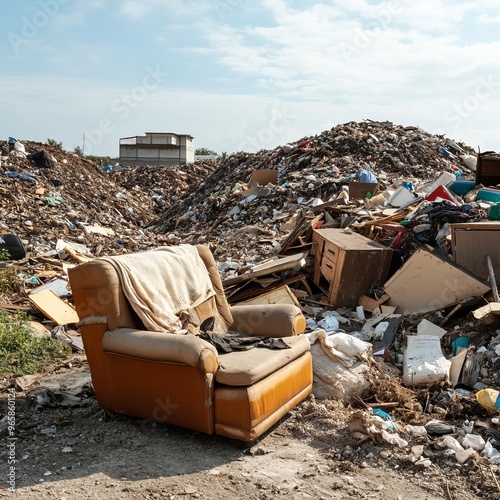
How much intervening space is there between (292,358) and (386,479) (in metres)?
1.00

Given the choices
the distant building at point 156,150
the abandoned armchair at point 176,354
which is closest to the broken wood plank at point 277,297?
the abandoned armchair at point 176,354

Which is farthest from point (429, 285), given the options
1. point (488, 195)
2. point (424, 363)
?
point (488, 195)

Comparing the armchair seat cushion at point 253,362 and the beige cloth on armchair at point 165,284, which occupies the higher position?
the beige cloth on armchair at point 165,284

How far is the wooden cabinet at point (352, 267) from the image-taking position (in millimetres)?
6590

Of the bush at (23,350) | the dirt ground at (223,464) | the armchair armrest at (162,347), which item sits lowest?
the dirt ground at (223,464)

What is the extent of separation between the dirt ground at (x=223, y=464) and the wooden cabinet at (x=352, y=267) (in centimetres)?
270

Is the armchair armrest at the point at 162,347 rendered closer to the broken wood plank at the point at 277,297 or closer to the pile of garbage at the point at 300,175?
the broken wood plank at the point at 277,297

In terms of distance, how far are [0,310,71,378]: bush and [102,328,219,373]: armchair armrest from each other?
158 centimetres

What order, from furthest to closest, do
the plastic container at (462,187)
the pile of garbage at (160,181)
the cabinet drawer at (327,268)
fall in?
the pile of garbage at (160,181) < the plastic container at (462,187) < the cabinet drawer at (327,268)

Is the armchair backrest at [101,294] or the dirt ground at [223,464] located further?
the armchair backrest at [101,294]

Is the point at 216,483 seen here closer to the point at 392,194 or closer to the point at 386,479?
the point at 386,479

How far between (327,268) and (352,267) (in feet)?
1.38

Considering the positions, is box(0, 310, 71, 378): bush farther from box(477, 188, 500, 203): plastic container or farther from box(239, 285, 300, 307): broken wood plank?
box(477, 188, 500, 203): plastic container

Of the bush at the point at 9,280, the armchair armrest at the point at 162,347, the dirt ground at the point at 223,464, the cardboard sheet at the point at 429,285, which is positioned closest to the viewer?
the dirt ground at the point at 223,464
